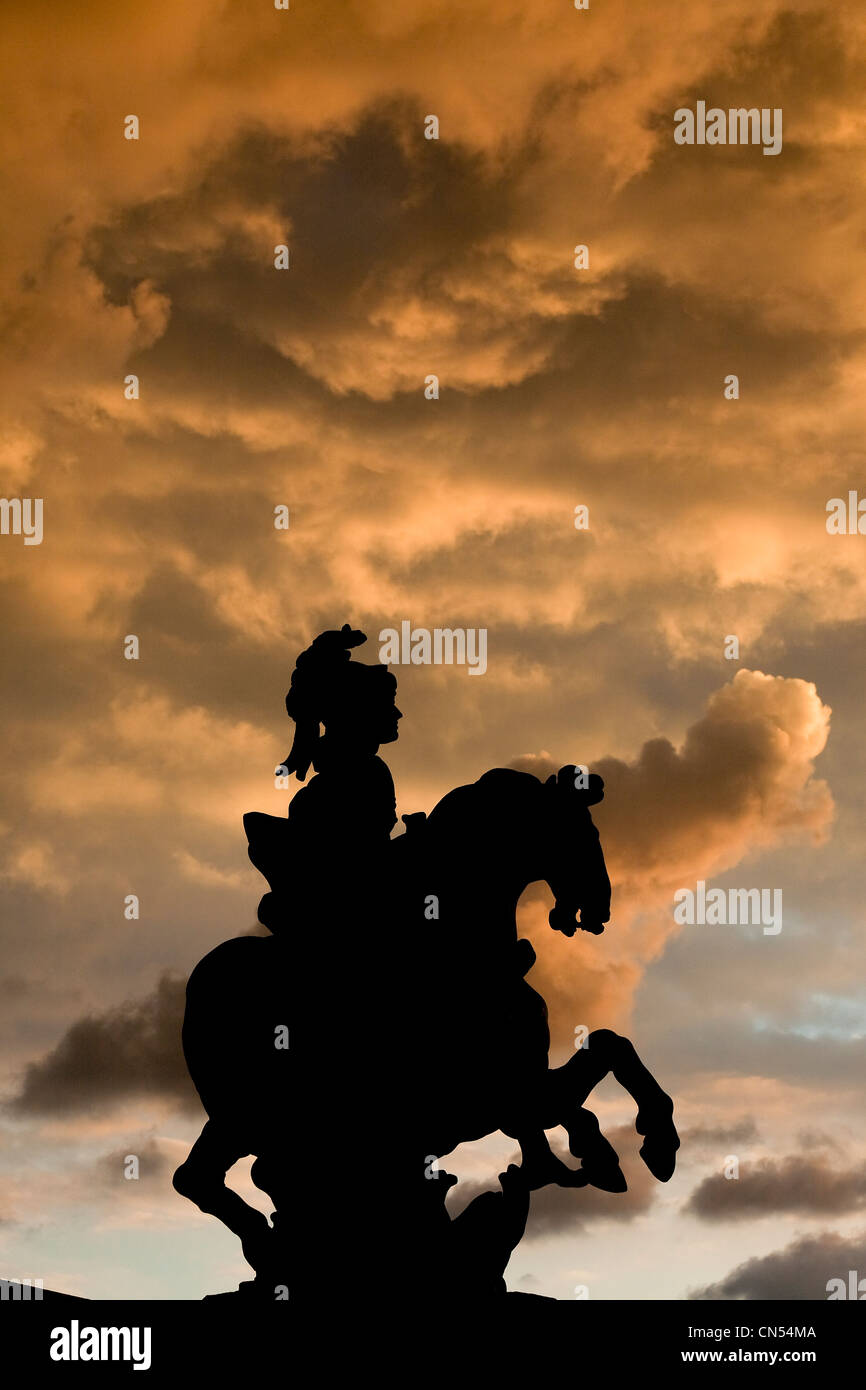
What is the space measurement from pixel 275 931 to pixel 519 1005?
1.95 meters

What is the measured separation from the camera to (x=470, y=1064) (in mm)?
13047

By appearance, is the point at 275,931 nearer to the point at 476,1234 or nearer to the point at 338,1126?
the point at 338,1126

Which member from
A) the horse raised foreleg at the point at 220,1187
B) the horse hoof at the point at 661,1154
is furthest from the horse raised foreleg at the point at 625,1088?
the horse raised foreleg at the point at 220,1187

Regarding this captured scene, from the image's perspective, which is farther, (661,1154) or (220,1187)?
(220,1187)

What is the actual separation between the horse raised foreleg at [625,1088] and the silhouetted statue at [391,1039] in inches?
0.5

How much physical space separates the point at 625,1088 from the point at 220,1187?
10.2 ft

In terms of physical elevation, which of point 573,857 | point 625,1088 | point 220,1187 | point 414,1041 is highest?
point 573,857

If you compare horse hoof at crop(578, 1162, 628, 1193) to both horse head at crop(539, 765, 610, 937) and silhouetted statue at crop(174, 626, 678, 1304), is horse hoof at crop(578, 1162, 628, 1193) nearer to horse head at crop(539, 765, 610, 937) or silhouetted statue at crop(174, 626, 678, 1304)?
silhouetted statue at crop(174, 626, 678, 1304)

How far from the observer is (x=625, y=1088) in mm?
13008

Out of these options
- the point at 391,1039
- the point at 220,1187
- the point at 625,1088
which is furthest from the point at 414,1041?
the point at 220,1187

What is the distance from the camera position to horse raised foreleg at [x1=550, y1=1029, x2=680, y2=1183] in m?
12.9

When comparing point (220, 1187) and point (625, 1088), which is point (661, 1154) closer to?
point (625, 1088)
